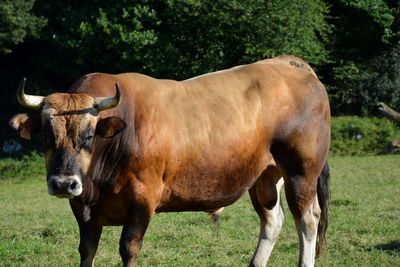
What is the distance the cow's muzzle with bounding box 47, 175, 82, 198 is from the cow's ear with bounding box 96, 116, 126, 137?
57cm

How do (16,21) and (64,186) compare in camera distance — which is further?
(16,21)

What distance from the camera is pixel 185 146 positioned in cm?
700

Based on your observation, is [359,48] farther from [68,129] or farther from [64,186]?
[64,186]

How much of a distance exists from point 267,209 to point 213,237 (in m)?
1.83

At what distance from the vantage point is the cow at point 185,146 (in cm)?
638

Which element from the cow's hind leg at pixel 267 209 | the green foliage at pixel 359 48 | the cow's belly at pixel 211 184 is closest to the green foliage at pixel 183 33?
the green foliage at pixel 359 48

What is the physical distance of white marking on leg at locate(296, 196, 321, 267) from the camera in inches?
306

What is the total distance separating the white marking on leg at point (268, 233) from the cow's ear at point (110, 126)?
2.45 metres

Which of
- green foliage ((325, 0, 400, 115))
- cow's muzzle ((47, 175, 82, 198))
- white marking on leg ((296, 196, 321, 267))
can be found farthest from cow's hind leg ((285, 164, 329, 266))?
green foliage ((325, 0, 400, 115))

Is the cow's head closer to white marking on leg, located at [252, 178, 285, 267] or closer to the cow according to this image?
the cow

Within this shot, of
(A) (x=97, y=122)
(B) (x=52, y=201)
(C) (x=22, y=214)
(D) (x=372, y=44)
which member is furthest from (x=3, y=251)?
(D) (x=372, y=44)

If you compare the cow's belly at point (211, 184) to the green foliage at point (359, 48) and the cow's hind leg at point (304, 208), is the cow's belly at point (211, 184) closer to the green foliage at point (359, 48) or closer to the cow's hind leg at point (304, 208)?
the cow's hind leg at point (304, 208)

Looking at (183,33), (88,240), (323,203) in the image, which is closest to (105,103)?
(88,240)

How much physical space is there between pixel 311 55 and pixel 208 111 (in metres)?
22.3
